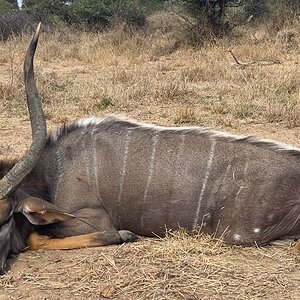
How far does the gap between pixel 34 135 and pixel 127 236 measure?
72 centimetres

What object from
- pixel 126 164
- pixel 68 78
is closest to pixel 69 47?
pixel 68 78

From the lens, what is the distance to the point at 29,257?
9.83ft

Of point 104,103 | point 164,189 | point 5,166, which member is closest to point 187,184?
point 164,189

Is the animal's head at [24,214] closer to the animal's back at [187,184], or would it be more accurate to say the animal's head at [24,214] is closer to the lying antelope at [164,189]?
the lying antelope at [164,189]

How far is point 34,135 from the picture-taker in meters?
2.95

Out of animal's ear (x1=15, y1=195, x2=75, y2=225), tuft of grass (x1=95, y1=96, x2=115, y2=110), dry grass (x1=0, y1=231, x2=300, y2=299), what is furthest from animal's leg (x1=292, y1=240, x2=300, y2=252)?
tuft of grass (x1=95, y1=96, x2=115, y2=110)

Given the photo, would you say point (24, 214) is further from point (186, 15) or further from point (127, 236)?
point (186, 15)

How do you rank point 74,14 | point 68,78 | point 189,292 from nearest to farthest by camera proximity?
point 189,292 < point 68,78 < point 74,14

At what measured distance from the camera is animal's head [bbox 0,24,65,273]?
9.41ft

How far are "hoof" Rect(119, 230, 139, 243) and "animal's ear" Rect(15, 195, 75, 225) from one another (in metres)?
0.31

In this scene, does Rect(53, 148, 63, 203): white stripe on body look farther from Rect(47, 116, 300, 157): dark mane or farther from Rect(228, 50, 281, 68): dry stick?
Rect(228, 50, 281, 68): dry stick

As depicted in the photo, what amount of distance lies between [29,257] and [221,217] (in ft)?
3.33

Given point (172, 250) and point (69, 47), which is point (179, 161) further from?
point (69, 47)

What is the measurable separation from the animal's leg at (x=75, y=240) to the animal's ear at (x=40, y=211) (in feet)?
0.44
